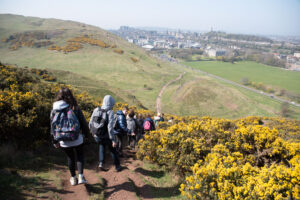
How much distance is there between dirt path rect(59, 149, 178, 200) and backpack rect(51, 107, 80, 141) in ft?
4.61

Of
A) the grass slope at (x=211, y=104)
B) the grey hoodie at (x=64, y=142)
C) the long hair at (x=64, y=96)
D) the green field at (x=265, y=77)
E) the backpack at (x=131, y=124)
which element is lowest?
the grass slope at (x=211, y=104)

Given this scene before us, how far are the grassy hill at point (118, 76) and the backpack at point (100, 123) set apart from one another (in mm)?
20079

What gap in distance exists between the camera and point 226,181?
3703mm

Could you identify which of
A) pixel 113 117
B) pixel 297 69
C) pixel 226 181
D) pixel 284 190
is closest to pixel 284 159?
pixel 284 190

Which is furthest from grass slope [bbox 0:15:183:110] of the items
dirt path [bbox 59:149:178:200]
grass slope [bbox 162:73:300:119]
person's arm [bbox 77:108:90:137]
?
person's arm [bbox 77:108:90:137]

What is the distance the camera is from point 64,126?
145 inches

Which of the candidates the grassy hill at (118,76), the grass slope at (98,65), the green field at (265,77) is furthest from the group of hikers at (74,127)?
the green field at (265,77)

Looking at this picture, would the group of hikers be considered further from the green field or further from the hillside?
the green field

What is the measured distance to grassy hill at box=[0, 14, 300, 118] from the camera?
38.6m

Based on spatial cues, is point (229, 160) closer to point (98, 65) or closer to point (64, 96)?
point (64, 96)

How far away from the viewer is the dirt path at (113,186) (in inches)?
162

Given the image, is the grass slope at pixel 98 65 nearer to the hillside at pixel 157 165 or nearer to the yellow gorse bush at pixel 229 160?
the yellow gorse bush at pixel 229 160

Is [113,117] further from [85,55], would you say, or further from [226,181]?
[85,55]

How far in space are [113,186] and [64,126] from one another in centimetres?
215
